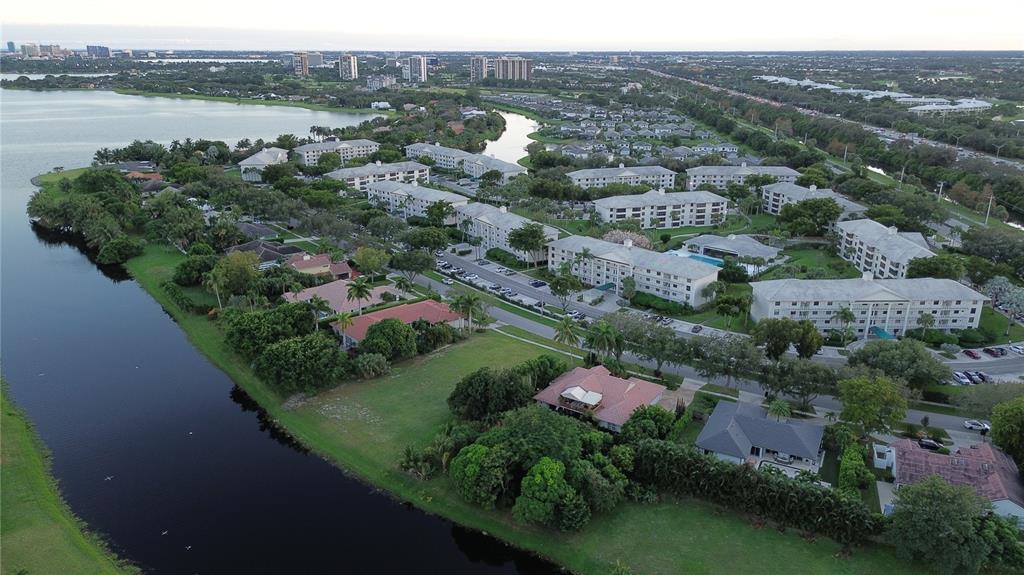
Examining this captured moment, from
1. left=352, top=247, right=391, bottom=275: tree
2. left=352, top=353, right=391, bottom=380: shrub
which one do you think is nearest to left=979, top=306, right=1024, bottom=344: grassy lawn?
left=352, top=353, right=391, bottom=380: shrub

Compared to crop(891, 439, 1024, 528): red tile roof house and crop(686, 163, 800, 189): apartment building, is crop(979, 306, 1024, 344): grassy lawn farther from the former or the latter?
crop(686, 163, 800, 189): apartment building

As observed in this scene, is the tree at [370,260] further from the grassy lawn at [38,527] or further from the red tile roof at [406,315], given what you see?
the grassy lawn at [38,527]

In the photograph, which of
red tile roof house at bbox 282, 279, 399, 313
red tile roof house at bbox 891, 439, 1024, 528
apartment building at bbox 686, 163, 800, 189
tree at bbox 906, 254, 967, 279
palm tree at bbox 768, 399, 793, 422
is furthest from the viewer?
apartment building at bbox 686, 163, 800, 189

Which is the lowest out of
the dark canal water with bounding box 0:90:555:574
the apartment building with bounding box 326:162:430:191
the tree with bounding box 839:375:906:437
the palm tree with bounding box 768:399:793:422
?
the dark canal water with bounding box 0:90:555:574

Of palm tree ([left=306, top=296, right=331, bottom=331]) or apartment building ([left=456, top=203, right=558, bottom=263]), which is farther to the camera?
apartment building ([left=456, top=203, right=558, bottom=263])

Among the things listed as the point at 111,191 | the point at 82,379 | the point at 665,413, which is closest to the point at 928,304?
the point at 665,413

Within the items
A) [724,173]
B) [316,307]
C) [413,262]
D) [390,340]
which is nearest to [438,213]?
[413,262]

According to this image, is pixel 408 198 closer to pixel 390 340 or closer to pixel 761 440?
pixel 390 340

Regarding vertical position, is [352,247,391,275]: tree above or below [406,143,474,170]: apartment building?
below

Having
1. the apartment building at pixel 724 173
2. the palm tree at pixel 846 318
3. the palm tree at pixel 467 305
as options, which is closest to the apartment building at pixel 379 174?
the apartment building at pixel 724 173
